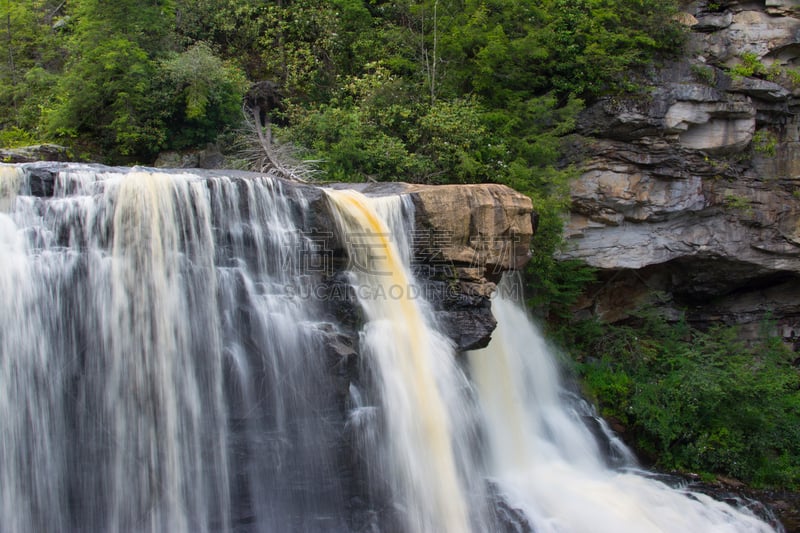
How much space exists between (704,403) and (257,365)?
817 cm

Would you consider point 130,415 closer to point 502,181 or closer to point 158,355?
point 158,355

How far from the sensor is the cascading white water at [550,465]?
8391mm

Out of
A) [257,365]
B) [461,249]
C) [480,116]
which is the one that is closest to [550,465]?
[461,249]

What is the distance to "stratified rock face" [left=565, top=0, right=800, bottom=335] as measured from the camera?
1330 centimetres

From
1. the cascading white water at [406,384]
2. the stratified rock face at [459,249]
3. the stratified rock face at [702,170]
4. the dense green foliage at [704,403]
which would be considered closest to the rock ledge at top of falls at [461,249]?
A: the stratified rock face at [459,249]

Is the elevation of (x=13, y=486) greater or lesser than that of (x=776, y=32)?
lesser

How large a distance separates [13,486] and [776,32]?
15.9 metres

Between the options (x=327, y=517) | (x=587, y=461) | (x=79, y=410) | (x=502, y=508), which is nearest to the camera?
(x=79, y=410)

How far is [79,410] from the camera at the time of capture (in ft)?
21.4

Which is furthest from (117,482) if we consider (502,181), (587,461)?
(502,181)

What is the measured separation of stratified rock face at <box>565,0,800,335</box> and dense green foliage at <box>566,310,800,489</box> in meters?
1.57

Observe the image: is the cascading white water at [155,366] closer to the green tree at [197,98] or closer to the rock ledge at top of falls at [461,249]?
the rock ledge at top of falls at [461,249]

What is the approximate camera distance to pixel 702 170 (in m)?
13.5

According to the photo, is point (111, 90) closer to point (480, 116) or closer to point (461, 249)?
point (480, 116)
